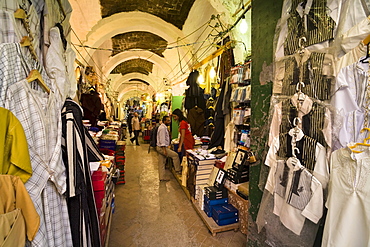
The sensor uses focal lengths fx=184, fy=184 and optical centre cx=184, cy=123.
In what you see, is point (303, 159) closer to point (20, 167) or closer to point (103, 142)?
point (20, 167)

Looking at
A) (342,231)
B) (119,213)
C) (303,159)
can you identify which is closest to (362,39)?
(303,159)

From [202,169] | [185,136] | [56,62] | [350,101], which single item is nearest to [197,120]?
[185,136]

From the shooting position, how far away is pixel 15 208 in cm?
92

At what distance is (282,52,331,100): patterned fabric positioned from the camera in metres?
1.36

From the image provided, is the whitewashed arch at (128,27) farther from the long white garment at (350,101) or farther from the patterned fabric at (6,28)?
the long white garment at (350,101)

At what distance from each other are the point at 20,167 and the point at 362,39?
2068 millimetres

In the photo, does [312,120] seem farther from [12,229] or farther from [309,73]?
[12,229]

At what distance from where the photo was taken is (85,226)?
1552mm

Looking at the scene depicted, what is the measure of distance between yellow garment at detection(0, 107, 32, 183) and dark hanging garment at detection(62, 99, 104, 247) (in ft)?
1.53

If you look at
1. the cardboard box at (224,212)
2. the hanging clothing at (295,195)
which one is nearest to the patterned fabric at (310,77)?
the hanging clothing at (295,195)

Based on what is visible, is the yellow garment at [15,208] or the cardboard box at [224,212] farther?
the cardboard box at [224,212]

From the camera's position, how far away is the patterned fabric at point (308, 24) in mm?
1363

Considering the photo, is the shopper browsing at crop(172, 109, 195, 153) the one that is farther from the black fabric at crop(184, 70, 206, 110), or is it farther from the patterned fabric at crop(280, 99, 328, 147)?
the patterned fabric at crop(280, 99, 328, 147)

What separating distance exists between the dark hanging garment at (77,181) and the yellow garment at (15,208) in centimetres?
43
